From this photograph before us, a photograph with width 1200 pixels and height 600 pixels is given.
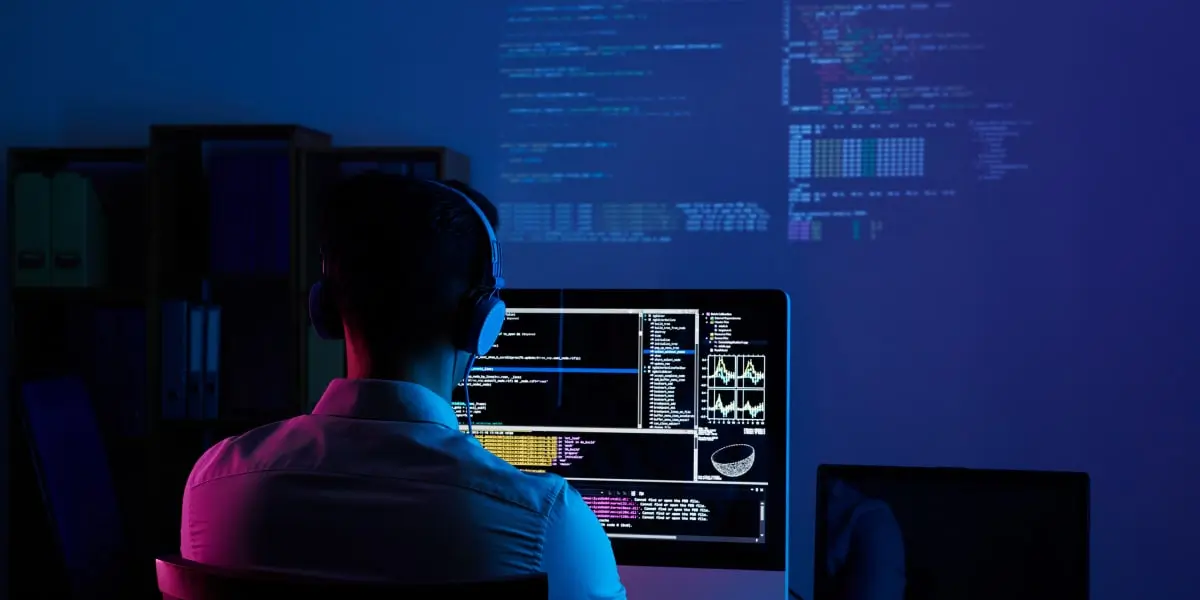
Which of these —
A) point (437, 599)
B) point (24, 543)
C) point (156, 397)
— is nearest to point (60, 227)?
point (156, 397)

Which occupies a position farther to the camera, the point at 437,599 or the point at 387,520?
the point at 387,520

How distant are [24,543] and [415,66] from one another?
1907 mm

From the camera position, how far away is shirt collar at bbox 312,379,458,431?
107 cm

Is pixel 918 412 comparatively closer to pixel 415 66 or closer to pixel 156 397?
pixel 415 66

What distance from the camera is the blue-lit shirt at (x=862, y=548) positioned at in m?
1.51

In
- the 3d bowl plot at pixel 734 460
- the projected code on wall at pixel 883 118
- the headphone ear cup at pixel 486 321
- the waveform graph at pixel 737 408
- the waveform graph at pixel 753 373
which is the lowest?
the 3d bowl plot at pixel 734 460

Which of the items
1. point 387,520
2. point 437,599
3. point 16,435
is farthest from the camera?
point 16,435

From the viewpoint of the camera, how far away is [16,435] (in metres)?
3.00

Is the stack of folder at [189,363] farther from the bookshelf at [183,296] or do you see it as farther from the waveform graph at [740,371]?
the waveform graph at [740,371]

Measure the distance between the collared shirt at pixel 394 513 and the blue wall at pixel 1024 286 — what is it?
2.08 m

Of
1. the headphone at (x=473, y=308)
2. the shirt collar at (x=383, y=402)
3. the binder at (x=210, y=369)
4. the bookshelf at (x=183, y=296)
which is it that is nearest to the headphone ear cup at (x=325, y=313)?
the headphone at (x=473, y=308)

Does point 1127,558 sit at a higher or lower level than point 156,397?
lower

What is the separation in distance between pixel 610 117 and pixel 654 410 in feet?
5.48

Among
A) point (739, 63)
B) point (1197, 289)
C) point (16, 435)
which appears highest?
point (739, 63)
